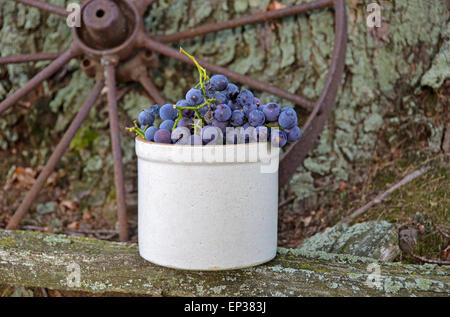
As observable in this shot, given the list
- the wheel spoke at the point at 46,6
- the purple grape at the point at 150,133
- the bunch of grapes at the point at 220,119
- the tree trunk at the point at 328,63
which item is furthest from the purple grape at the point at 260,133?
the wheel spoke at the point at 46,6

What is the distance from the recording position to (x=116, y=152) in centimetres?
169

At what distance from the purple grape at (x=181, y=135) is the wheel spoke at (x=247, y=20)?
890 millimetres

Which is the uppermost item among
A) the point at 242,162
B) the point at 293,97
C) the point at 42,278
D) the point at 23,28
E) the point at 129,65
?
the point at 23,28

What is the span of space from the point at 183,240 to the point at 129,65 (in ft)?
3.28

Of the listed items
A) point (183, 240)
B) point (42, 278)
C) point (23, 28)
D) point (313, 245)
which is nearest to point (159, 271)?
point (183, 240)

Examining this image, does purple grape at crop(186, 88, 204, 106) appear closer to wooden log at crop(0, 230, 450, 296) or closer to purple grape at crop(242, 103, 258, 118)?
purple grape at crop(242, 103, 258, 118)

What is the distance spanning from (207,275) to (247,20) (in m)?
1.06

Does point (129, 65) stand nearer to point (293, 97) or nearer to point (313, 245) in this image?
point (293, 97)

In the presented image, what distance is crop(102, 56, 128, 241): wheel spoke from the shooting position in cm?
167

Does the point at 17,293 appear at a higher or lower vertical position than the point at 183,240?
lower

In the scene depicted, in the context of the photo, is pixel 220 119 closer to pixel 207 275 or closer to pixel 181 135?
pixel 181 135

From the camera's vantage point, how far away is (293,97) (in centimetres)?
182

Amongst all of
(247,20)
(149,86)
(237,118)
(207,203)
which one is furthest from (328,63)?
(207,203)

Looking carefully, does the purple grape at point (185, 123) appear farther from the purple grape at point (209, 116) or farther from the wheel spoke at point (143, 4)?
the wheel spoke at point (143, 4)
